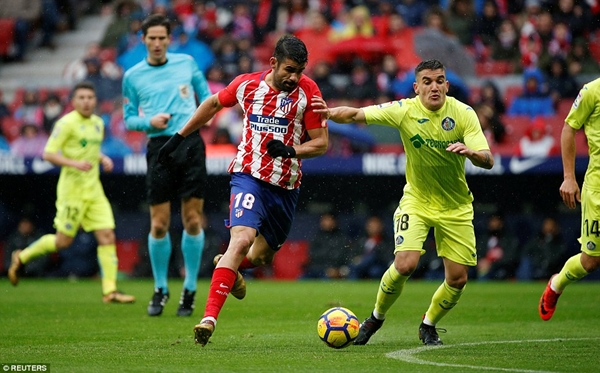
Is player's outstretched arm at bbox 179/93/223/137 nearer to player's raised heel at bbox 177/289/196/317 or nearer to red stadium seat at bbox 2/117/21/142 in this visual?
player's raised heel at bbox 177/289/196/317

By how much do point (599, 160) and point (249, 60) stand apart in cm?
1238

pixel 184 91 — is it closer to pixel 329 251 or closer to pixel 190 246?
pixel 190 246

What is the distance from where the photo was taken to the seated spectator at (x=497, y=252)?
1795 cm

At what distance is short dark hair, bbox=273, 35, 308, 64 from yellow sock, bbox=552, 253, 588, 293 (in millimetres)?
3163

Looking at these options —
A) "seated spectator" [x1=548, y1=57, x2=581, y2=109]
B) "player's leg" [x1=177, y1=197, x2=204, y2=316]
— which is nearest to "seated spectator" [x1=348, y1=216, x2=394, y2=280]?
"seated spectator" [x1=548, y1=57, x2=581, y2=109]

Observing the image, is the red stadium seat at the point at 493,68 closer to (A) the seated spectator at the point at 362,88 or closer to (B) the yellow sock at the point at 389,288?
(A) the seated spectator at the point at 362,88

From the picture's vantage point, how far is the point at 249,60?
65.3 feet

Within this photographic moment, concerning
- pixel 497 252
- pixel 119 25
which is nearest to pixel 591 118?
pixel 497 252

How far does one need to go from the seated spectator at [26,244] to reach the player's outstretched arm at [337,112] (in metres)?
13.2

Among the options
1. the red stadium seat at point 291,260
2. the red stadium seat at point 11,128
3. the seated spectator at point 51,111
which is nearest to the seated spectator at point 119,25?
the seated spectator at point 51,111

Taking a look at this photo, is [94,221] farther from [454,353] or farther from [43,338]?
[454,353]

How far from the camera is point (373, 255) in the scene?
18344mm

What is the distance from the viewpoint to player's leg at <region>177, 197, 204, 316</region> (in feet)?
33.8

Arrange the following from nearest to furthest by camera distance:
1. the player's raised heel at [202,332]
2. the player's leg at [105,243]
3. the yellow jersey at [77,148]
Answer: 1. the player's raised heel at [202,332]
2. the player's leg at [105,243]
3. the yellow jersey at [77,148]
